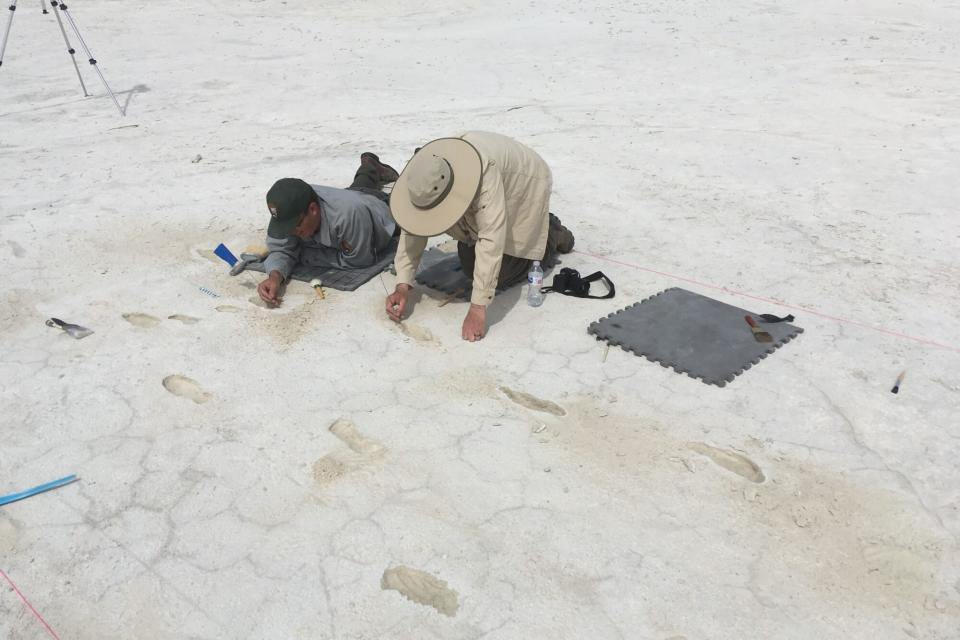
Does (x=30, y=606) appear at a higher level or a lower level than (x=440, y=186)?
lower

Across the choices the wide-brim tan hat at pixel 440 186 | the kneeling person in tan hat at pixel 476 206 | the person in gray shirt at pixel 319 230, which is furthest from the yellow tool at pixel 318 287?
the wide-brim tan hat at pixel 440 186

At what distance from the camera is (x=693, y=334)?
3.87m

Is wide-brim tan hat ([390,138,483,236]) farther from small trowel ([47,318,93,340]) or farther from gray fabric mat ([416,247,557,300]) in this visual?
small trowel ([47,318,93,340])

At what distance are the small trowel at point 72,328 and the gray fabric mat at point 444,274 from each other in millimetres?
1890

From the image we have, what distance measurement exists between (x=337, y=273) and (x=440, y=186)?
4.35ft

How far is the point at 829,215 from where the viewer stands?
17.6 ft

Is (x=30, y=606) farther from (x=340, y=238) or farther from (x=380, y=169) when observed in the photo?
(x=380, y=169)

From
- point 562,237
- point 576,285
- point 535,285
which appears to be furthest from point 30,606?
point 562,237

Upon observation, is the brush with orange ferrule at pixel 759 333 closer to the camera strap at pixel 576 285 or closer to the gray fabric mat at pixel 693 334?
the gray fabric mat at pixel 693 334

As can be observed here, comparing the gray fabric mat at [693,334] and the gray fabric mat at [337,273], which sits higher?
the gray fabric mat at [693,334]

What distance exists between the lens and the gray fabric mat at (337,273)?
448 cm

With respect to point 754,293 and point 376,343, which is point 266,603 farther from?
point 754,293

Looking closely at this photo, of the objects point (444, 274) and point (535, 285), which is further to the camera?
point (444, 274)

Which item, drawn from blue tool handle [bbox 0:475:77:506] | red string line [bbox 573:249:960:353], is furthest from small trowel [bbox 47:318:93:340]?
red string line [bbox 573:249:960:353]
